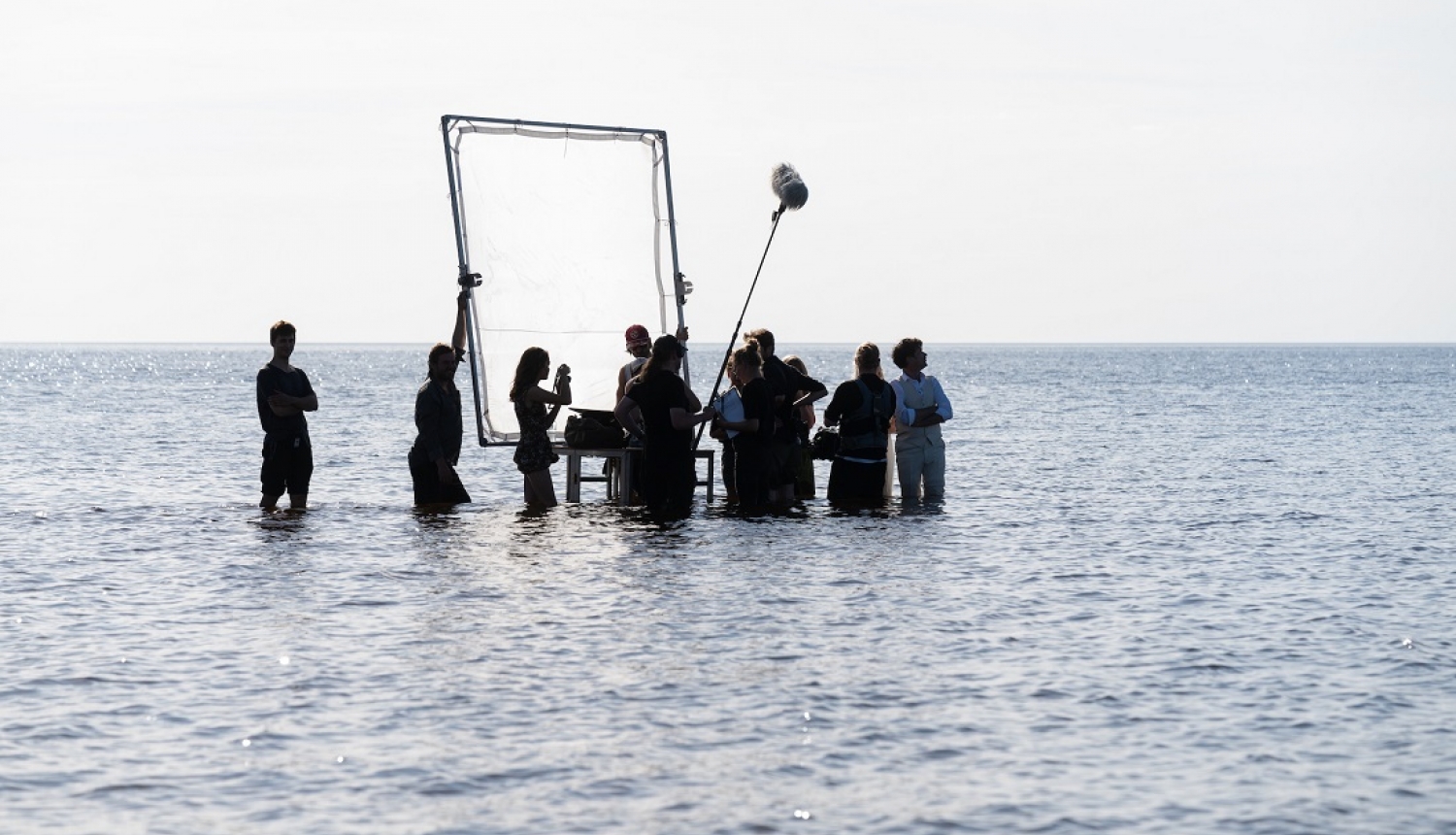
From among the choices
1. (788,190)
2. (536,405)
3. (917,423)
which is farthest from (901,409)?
(536,405)

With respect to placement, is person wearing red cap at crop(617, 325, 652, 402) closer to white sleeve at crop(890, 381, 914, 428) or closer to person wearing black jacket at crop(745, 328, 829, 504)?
person wearing black jacket at crop(745, 328, 829, 504)

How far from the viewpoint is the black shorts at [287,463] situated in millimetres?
15281

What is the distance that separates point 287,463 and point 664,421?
10.1ft

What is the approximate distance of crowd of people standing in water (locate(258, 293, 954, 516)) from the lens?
14.9m

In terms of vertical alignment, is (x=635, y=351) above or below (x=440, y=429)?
above

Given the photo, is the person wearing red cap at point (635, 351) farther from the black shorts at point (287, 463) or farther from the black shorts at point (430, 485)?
the black shorts at point (287, 463)

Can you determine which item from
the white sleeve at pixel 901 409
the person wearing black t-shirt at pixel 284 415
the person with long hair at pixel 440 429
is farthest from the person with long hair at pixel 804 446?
the person wearing black t-shirt at pixel 284 415

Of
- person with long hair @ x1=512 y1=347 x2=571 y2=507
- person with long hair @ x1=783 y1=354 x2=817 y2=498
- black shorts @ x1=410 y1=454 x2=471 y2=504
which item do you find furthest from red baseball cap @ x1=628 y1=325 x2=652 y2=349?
black shorts @ x1=410 y1=454 x2=471 y2=504

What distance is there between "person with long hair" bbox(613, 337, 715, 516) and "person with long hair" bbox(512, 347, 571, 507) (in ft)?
2.43

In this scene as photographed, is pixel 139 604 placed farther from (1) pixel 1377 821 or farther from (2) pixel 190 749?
(1) pixel 1377 821

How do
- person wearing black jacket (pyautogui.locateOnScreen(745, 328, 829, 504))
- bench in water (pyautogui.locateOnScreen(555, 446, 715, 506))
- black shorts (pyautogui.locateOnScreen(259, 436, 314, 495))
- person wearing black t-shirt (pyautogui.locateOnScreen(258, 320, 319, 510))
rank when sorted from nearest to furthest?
person wearing black t-shirt (pyautogui.locateOnScreen(258, 320, 319, 510)) → black shorts (pyautogui.locateOnScreen(259, 436, 314, 495)) → person wearing black jacket (pyautogui.locateOnScreen(745, 328, 829, 504)) → bench in water (pyautogui.locateOnScreen(555, 446, 715, 506))

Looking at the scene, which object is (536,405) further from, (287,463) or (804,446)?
(804,446)

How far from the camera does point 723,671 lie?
9195mm

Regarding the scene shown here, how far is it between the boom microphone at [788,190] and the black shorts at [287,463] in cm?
450
